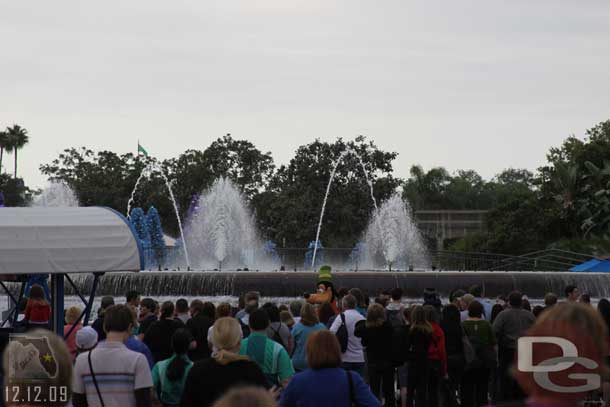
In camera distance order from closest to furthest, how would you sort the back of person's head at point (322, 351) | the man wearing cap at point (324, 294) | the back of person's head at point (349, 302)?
the back of person's head at point (322, 351) → the back of person's head at point (349, 302) → the man wearing cap at point (324, 294)

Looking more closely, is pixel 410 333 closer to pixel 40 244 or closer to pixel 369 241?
pixel 40 244

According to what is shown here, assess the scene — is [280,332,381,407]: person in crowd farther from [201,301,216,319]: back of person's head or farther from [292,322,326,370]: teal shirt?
[201,301,216,319]: back of person's head

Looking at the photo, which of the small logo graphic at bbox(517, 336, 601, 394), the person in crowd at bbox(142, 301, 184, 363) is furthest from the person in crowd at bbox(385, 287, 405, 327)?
the small logo graphic at bbox(517, 336, 601, 394)

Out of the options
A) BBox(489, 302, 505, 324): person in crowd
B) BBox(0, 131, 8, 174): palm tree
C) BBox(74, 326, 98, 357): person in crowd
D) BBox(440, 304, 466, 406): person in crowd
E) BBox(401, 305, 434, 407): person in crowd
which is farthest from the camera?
BBox(0, 131, 8, 174): palm tree

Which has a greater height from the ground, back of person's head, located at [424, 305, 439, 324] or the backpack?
back of person's head, located at [424, 305, 439, 324]

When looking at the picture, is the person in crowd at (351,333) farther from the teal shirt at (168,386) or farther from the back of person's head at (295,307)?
the teal shirt at (168,386)

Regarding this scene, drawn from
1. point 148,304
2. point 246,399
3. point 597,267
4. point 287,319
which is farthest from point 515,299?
point 597,267

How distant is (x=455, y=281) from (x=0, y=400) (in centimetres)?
2751

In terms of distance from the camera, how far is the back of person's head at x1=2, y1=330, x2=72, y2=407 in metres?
5.74

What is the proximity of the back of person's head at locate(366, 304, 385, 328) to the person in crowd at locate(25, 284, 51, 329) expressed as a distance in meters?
3.95

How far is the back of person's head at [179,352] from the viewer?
8.85 metres

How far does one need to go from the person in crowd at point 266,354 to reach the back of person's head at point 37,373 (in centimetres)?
305

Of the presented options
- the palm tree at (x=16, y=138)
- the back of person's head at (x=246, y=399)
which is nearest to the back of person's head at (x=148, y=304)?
the back of person's head at (x=246, y=399)

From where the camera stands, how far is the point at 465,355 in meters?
13.6
